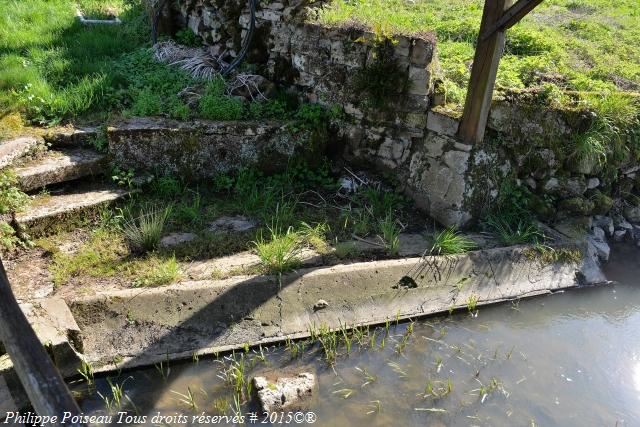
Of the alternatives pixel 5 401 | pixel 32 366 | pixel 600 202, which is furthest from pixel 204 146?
pixel 600 202

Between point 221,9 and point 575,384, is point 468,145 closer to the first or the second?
point 575,384

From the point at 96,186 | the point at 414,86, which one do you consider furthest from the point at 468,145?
the point at 96,186

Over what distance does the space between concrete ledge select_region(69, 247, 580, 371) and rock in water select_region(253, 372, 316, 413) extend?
50 centimetres

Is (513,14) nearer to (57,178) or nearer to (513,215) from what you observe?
(513,215)

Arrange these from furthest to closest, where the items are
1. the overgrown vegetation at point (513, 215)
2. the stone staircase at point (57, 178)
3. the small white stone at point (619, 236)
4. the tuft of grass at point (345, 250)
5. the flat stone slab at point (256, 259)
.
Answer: the small white stone at point (619, 236)
the overgrown vegetation at point (513, 215)
the tuft of grass at point (345, 250)
the stone staircase at point (57, 178)
the flat stone slab at point (256, 259)

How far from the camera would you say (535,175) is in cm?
573

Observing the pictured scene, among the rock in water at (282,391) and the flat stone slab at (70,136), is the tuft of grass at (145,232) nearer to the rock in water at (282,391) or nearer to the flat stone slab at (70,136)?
the flat stone slab at (70,136)

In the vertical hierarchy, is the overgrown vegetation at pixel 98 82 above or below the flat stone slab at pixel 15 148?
above

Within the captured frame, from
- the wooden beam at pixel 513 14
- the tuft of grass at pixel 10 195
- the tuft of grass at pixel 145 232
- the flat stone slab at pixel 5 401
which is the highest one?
the wooden beam at pixel 513 14

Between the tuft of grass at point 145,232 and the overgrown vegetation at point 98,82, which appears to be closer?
the tuft of grass at point 145,232

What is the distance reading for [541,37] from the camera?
710 cm

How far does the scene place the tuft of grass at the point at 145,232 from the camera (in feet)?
15.5

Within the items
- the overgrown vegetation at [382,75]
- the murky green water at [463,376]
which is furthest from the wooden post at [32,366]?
the overgrown vegetation at [382,75]

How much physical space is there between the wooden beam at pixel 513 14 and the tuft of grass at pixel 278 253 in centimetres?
257
